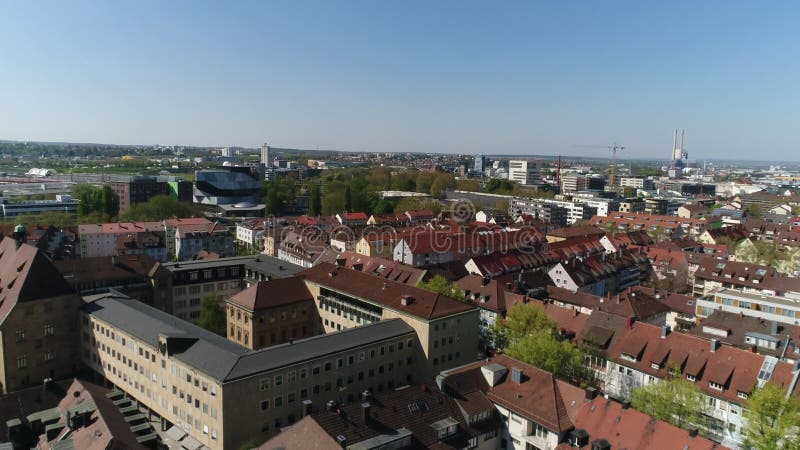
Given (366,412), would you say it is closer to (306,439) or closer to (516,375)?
(306,439)

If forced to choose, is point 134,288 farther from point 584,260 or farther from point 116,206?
point 116,206

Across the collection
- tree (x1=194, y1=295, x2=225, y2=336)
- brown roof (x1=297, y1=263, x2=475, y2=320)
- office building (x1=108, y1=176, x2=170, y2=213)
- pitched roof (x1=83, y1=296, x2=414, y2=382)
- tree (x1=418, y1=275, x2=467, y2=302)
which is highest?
office building (x1=108, y1=176, x2=170, y2=213)

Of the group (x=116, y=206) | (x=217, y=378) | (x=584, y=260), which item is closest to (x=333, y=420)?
(x=217, y=378)

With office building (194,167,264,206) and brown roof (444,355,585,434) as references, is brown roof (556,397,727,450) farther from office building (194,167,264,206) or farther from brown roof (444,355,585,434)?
office building (194,167,264,206)

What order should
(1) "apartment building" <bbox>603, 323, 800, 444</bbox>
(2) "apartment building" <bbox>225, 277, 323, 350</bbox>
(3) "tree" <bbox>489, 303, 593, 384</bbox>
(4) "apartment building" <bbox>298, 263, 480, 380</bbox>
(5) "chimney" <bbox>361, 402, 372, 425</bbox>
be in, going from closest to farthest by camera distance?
1. (5) "chimney" <bbox>361, 402, 372, 425</bbox>
2. (1) "apartment building" <bbox>603, 323, 800, 444</bbox>
3. (3) "tree" <bbox>489, 303, 593, 384</bbox>
4. (4) "apartment building" <bbox>298, 263, 480, 380</bbox>
5. (2) "apartment building" <bbox>225, 277, 323, 350</bbox>

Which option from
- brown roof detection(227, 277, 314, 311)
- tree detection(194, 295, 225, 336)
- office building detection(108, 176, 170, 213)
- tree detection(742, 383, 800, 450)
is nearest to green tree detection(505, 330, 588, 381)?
tree detection(742, 383, 800, 450)
